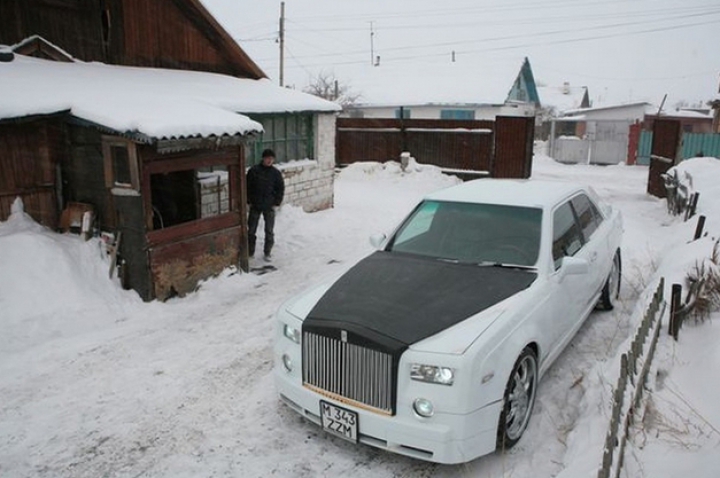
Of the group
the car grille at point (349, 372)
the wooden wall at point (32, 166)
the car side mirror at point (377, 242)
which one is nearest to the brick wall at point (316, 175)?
the wooden wall at point (32, 166)

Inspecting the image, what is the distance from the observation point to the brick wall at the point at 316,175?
12.2 meters

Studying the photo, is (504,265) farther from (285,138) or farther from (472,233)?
(285,138)

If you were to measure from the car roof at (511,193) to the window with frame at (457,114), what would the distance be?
83.1 ft

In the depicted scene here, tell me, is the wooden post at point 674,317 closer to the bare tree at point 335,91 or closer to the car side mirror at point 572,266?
the car side mirror at point 572,266

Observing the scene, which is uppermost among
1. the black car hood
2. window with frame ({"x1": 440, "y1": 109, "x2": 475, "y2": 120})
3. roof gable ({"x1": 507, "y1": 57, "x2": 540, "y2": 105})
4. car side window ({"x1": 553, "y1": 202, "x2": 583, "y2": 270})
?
roof gable ({"x1": 507, "y1": 57, "x2": 540, "y2": 105})

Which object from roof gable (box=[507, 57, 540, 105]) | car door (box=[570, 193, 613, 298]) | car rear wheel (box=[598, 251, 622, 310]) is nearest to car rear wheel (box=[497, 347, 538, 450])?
car door (box=[570, 193, 613, 298])

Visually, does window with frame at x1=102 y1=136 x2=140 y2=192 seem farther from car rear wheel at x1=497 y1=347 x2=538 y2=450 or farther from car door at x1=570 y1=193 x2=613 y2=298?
car door at x1=570 y1=193 x2=613 y2=298

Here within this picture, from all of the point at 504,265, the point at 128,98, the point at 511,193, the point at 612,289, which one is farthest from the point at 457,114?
the point at 504,265

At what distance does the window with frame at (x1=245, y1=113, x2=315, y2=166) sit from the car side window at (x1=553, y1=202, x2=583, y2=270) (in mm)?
7094

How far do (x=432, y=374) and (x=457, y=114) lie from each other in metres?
29.2

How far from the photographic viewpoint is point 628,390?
3721 millimetres

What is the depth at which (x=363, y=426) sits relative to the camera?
3643 millimetres

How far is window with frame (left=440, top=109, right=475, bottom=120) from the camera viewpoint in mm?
30469

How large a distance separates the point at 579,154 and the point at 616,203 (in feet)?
40.1
